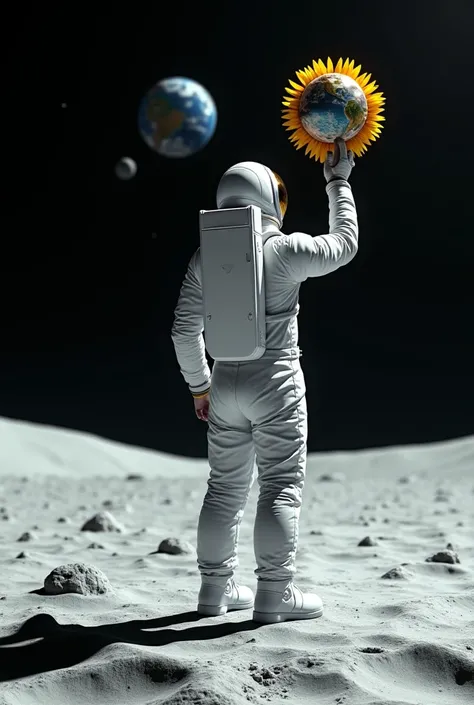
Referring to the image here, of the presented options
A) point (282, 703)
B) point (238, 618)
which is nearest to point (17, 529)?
point (238, 618)

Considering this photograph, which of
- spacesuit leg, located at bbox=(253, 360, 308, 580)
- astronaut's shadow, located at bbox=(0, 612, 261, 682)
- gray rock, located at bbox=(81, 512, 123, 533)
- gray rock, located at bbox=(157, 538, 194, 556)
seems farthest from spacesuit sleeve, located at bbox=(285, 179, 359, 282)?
gray rock, located at bbox=(81, 512, 123, 533)

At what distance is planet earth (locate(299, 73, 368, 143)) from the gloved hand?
0.17 ft

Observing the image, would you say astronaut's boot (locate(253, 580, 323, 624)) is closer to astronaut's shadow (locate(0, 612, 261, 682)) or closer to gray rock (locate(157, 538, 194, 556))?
astronaut's shadow (locate(0, 612, 261, 682))

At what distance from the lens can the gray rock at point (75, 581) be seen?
3883 millimetres

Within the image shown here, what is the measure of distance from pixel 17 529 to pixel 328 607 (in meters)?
3.27

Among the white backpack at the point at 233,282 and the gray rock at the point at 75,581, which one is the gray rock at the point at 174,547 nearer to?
the gray rock at the point at 75,581

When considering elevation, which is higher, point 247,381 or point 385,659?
point 247,381

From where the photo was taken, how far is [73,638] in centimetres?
319

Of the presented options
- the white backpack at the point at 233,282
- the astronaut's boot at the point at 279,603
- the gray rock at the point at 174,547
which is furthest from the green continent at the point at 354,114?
the gray rock at the point at 174,547

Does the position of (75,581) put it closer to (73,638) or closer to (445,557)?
(73,638)

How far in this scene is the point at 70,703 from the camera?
2.65m

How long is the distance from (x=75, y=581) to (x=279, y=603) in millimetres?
1029

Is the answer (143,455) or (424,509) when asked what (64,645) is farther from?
(143,455)

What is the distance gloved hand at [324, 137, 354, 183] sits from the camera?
12.3ft
